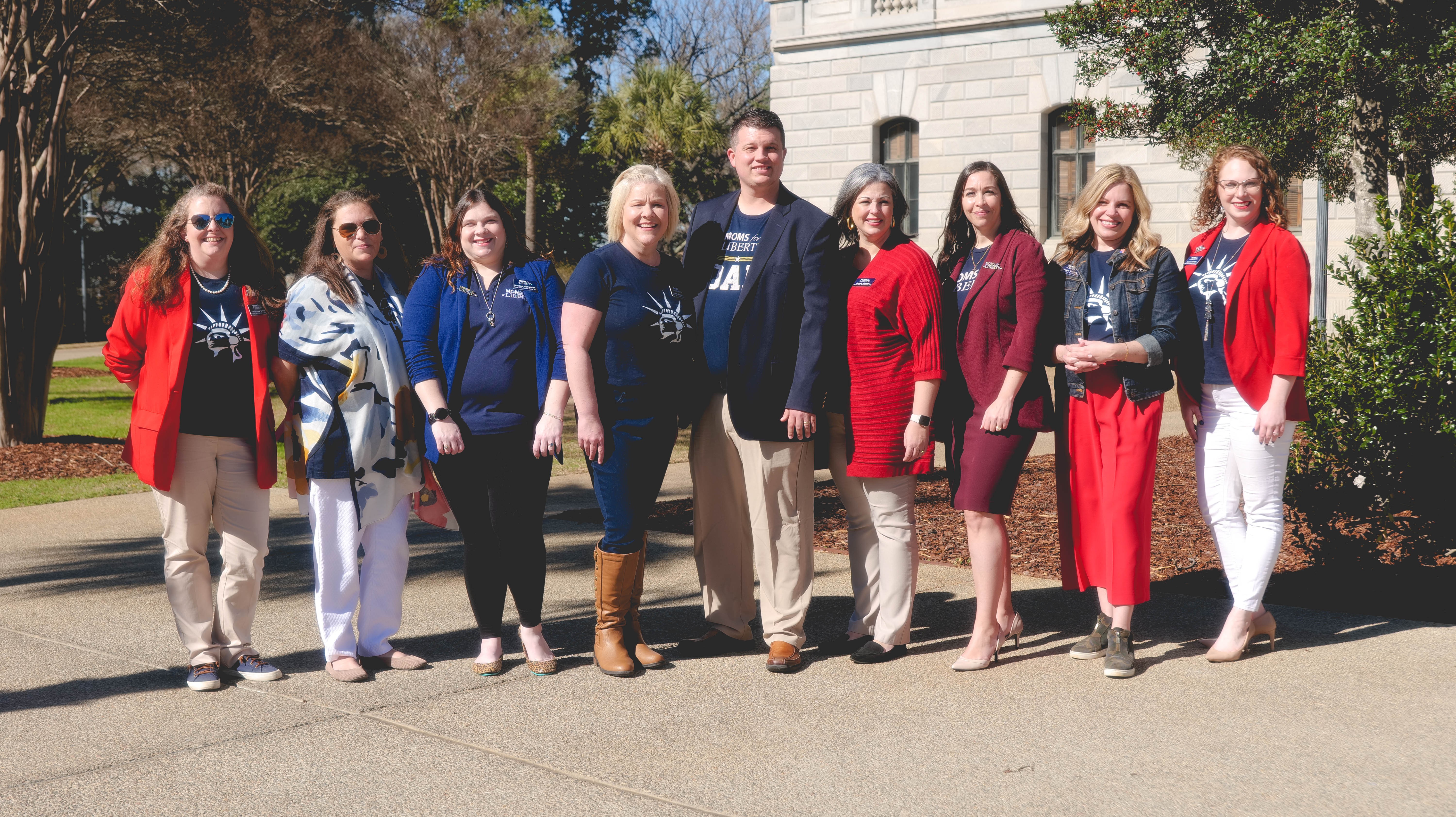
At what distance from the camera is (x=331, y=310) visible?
4684 millimetres

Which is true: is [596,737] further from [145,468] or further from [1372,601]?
[1372,601]

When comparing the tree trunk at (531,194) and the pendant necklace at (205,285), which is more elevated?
the tree trunk at (531,194)

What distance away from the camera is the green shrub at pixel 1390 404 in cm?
569

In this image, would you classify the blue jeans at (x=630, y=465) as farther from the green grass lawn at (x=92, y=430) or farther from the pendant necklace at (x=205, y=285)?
the green grass lawn at (x=92, y=430)

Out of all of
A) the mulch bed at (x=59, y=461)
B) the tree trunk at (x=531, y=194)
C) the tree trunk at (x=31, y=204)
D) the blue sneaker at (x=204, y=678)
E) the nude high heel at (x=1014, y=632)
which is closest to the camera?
the blue sneaker at (x=204, y=678)

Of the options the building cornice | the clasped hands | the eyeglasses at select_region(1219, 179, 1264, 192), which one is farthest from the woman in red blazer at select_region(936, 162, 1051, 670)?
the building cornice

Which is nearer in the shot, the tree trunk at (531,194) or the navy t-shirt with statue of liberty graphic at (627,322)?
the navy t-shirt with statue of liberty graphic at (627,322)

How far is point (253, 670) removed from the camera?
15.5 ft

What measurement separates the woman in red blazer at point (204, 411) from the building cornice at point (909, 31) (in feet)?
62.5

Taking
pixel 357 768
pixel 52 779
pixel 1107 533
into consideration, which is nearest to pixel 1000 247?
pixel 1107 533

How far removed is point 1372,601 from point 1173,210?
638 inches

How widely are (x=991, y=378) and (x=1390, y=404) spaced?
2319mm

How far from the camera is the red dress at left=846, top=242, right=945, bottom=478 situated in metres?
4.72

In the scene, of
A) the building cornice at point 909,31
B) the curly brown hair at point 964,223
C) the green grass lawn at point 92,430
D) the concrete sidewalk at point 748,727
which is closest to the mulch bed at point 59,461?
the green grass lawn at point 92,430
